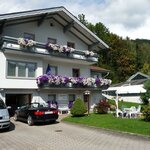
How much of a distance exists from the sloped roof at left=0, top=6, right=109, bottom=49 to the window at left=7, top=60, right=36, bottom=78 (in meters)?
3.57

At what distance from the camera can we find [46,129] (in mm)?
17422

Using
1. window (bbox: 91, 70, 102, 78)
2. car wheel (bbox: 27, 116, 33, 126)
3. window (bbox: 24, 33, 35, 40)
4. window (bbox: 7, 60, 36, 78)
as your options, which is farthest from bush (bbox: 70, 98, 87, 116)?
window (bbox: 91, 70, 102, 78)

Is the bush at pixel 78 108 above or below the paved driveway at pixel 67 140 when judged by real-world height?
above

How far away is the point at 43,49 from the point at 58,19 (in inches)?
187

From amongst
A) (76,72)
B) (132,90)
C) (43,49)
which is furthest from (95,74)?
(132,90)

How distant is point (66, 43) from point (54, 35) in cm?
185

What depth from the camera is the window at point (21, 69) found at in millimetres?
23891

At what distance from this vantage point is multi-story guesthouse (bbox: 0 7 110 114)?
2388cm

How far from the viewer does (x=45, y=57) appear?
87.5 feet

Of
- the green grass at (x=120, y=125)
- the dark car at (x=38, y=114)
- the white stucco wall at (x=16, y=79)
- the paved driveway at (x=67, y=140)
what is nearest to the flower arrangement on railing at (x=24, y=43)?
the white stucco wall at (x=16, y=79)

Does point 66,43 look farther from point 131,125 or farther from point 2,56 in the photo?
point 131,125

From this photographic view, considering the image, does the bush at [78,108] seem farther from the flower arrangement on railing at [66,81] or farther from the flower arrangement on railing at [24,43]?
the flower arrangement on railing at [24,43]

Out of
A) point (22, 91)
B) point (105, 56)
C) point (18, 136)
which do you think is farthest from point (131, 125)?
point (105, 56)

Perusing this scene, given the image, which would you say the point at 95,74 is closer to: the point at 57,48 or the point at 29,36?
the point at 57,48
